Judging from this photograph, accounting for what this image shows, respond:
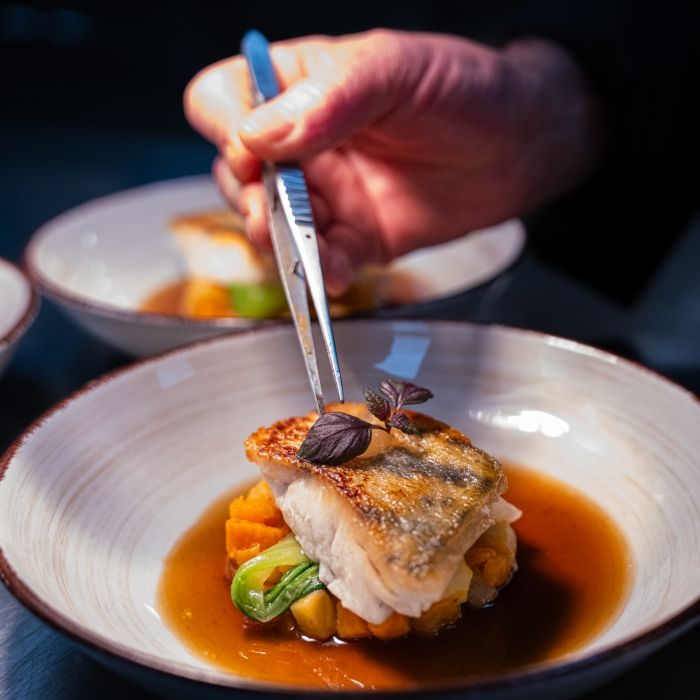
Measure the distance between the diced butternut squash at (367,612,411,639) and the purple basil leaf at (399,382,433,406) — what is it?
36 cm

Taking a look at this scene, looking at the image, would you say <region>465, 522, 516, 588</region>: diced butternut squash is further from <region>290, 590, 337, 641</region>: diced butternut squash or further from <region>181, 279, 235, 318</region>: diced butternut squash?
<region>181, 279, 235, 318</region>: diced butternut squash

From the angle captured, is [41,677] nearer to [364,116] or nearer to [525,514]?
[525,514]

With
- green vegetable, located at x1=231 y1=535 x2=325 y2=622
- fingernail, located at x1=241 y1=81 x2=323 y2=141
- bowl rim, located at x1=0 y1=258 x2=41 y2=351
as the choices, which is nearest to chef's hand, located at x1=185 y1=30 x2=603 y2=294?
fingernail, located at x1=241 y1=81 x2=323 y2=141

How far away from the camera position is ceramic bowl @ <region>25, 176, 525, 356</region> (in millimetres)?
2758

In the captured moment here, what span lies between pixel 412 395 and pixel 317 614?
388 mm

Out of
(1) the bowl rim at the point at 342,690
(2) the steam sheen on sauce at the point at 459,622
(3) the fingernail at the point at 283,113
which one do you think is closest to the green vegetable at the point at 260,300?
(3) the fingernail at the point at 283,113

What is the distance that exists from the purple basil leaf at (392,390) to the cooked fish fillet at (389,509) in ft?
0.16

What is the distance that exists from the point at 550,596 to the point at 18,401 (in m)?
1.35

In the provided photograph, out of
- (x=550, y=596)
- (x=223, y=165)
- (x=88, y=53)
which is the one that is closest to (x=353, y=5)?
(x=88, y=53)

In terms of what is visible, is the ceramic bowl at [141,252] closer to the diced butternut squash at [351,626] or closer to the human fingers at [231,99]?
the human fingers at [231,99]

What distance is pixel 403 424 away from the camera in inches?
56.9

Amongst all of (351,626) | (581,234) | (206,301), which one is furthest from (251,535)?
(581,234)

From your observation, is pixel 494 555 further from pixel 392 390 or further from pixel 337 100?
pixel 337 100

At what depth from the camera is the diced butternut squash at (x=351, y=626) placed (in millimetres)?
1303
